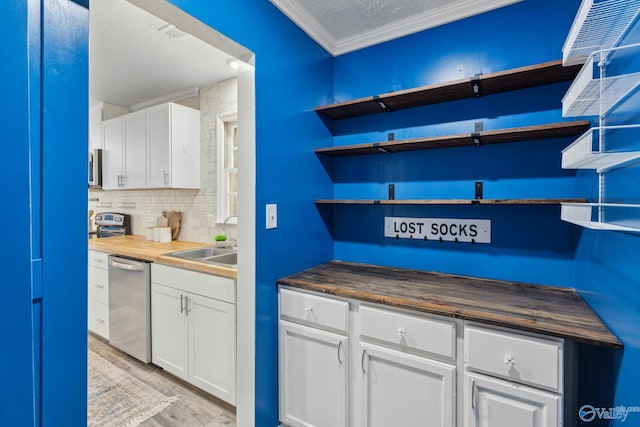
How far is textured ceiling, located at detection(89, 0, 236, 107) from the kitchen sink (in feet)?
5.25

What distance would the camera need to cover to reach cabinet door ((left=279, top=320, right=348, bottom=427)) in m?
1.51

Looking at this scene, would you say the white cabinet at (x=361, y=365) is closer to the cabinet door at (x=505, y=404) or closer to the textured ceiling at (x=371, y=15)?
the cabinet door at (x=505, y=404)

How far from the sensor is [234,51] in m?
1.44

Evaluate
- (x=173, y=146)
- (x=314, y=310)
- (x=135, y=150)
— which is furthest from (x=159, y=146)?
(x=314, y=310)

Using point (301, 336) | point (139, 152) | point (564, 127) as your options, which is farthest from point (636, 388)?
point (139, 152)

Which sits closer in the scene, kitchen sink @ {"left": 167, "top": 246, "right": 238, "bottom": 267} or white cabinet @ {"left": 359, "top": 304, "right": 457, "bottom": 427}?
white cabinet @ {"left": 359, "top": 304, "right": 457, "bottom": 427}

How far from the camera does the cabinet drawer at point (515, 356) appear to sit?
105 centimetres

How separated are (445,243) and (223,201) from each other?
2.08 meters

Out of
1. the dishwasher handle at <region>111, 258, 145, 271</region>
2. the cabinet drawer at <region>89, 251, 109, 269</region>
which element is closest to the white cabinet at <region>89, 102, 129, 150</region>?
the cabinet drawer at <region>89, 251, 109, 269</region>

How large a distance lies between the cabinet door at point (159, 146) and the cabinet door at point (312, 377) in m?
2.01

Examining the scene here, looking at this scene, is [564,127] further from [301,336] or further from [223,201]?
[223,201]

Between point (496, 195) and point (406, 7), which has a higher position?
point (406, 7)

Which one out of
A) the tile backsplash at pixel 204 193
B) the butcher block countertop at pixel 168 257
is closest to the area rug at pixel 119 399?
the butcher block countertop at pixel 168 257

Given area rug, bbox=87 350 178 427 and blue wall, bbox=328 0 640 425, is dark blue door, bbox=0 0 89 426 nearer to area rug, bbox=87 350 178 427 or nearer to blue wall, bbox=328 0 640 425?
area rug, bbox=87 350 178 427
